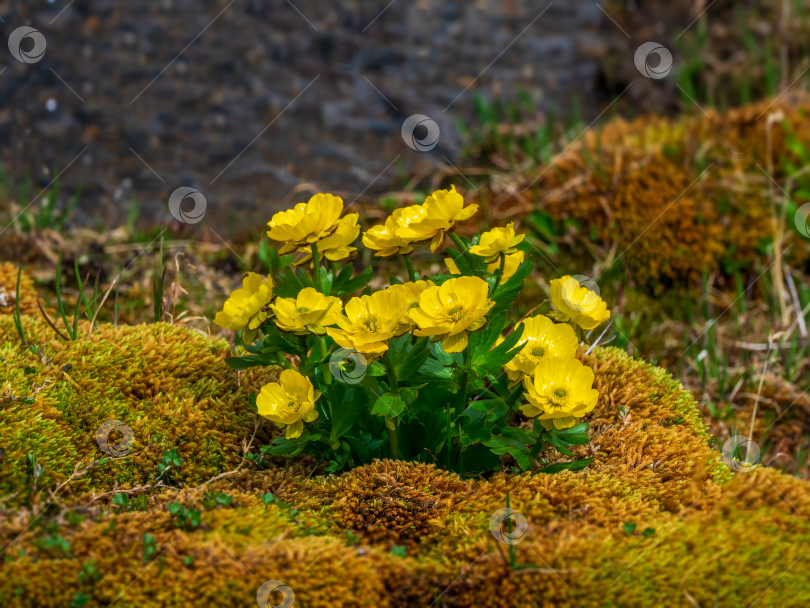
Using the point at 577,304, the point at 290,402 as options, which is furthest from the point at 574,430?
the point at 290,402

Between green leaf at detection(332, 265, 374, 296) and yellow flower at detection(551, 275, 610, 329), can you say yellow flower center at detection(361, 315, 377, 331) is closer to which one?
green leaf at detection(332, 265, 374, 296)

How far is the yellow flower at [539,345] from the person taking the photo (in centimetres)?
185

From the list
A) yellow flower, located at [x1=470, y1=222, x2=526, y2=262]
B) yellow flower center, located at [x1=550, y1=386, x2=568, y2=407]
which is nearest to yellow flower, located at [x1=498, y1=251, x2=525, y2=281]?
yellow flower, located at [x1=470, y1=222, x2=526, y2=262]

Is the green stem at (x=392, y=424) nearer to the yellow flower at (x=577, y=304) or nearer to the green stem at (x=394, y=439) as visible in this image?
the green stem at (x=394, y=439)

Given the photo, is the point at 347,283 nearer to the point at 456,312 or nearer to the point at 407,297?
the point at 407,297

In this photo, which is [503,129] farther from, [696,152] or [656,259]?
[656,259]

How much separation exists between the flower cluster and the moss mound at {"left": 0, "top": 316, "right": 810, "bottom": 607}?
0.39 feet

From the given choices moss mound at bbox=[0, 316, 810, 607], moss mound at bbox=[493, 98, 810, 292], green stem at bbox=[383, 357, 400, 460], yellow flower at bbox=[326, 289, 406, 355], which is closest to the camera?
moss mound at bbox=[0, 316, 810, 607]

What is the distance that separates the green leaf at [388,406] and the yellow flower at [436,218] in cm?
34

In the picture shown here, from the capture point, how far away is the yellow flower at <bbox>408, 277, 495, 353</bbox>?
1.67 m

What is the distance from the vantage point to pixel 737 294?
3699 millimetres

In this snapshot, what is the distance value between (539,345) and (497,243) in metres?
0.27

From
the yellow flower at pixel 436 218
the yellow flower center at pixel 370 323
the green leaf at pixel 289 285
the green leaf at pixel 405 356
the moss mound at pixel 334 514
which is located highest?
the yellow flower at pixel 436 218

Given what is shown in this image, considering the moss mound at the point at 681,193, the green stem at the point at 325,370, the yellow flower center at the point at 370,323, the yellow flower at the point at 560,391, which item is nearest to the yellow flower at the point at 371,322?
the yellow flower center at the point at 370,323
